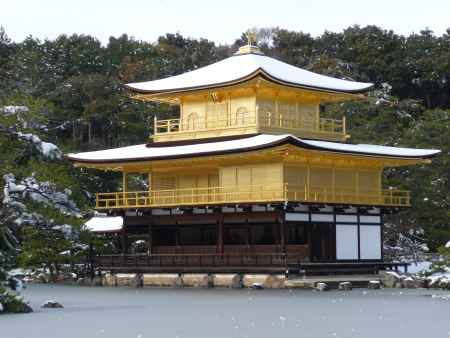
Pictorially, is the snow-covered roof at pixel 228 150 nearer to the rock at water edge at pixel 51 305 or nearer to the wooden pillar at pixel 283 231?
the wooden pillar at pixel 283 231

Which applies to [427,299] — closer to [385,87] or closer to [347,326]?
[347,326]

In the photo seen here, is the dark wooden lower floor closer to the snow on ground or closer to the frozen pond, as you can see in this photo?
the frozen pond

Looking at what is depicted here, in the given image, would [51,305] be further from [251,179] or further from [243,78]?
[243,78]

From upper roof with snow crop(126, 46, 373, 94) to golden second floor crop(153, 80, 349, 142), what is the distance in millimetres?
589

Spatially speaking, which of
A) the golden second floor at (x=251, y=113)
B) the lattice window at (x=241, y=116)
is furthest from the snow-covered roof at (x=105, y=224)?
the lattice window at (x=241, y=116)

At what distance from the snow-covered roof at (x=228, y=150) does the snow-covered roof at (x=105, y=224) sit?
12.2 ft

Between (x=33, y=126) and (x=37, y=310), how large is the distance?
628 centimetres

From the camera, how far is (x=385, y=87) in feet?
277

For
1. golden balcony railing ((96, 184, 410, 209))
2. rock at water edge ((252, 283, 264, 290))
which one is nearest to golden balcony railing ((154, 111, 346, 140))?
golden balcony railing ((96, 184, 410, 209))

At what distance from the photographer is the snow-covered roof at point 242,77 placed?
51.8m

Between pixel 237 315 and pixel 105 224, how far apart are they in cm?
2546

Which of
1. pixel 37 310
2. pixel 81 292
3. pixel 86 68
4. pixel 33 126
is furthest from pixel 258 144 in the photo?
pixel 86 68

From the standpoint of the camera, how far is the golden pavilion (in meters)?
47.7

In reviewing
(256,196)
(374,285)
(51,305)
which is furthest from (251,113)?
(51,305)
